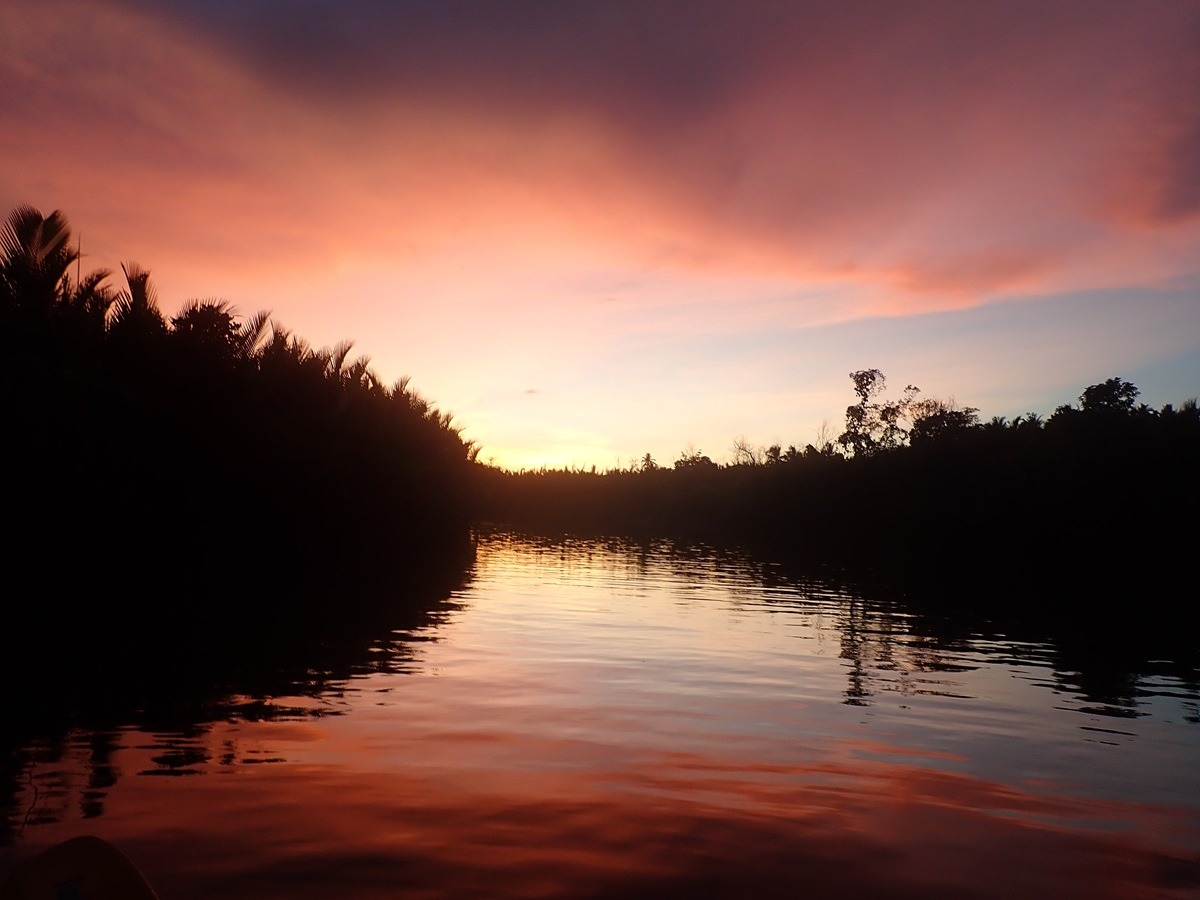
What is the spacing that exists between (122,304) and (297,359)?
7577mm

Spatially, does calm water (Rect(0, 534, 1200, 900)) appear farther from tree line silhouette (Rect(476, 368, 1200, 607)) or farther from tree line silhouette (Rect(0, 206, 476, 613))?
tree line silhouette (Rect(476, 368, 1200, 607))

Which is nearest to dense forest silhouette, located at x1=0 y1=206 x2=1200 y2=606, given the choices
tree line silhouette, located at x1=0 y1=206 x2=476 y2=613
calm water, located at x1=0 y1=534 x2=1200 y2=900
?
tree line silhouette, located at x1=0 y1=206 x2=476 y2=613

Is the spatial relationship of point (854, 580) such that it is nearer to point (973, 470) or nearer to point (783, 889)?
point (973, 470)

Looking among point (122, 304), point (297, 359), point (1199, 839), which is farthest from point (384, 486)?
point (1199, 839)

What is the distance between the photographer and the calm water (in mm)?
4145

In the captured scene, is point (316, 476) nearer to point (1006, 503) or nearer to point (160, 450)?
point (160, 450)

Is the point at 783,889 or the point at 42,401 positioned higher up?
the point at 42,401

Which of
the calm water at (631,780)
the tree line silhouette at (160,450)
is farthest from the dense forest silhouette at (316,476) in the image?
the calm water at (631,780)

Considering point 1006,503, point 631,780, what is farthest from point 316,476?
point 1006,503

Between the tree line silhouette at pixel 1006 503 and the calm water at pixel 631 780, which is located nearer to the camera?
the calm water at pixel 631 780

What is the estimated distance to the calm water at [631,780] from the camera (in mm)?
4145

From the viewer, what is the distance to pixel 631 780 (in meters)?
5.71

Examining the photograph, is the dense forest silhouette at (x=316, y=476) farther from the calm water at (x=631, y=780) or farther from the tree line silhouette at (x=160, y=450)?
the calm water at (x=631, y=780)

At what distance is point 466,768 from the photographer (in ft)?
19.1
